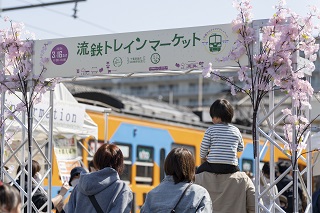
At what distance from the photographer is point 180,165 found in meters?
5.60

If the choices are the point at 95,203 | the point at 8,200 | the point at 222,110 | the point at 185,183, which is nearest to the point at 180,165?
the point at 185,183

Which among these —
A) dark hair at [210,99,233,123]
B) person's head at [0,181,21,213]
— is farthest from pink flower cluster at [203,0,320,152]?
person's head at [0,181,21,213]

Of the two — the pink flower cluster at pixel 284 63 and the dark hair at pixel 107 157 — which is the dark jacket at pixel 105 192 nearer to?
the dark hair at pixel 107 157

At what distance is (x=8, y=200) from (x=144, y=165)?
12.8 meters

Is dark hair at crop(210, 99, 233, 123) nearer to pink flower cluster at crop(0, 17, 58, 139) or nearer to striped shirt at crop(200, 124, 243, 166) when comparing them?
striped shirt at crop(200, 124, 243, 166)

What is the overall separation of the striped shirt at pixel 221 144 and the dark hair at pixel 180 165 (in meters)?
1.77

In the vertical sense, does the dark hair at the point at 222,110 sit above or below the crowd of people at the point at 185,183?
above

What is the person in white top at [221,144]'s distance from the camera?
7.43m

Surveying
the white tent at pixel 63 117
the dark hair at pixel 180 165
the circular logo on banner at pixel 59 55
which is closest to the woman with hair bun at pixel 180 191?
the dark hair at pixel 180 165

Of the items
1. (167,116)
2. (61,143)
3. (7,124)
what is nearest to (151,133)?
(167,116)

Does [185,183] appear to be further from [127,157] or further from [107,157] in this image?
[127,157]

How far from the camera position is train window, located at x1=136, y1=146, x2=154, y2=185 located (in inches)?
653

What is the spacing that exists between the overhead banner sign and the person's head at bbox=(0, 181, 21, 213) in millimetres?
4400

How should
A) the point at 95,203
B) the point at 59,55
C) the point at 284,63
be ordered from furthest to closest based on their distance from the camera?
the point at 59,55 < the point at 284,63 < the point at 95,203
